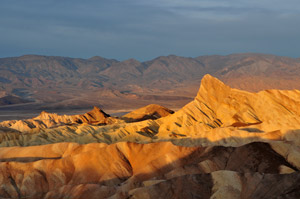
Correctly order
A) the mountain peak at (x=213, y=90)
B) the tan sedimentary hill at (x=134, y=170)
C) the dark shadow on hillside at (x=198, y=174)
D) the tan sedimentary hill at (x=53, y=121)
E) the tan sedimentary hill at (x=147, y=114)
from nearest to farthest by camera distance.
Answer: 1. the dark shadow on hillside at (x=198, y=174)
2. the tan sedimentary hill at (x=134, y=170)
3. the mountain peak at (x=213, y=90)
4. the tan sedimentary hill at (x=53, y=121)
5. the tan sedimentary hill at (x=147, y=114)

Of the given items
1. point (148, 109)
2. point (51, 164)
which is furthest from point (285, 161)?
point (148, 109)

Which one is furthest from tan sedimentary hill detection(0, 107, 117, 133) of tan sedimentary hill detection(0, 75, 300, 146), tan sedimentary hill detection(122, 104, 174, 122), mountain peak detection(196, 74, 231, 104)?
mountain peak detection(196, 74, 231, 104)

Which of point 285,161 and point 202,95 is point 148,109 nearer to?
point 202,95

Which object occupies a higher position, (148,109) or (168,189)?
(168,189)

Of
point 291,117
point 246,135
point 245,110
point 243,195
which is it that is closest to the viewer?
point 243,195

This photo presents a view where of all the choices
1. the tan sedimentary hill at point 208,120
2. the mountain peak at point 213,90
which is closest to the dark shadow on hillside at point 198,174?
the tan sedimentary hill at point 208,120

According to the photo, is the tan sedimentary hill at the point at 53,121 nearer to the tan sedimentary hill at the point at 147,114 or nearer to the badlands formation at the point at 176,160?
the tan sedimentary hill at the point at 147,114

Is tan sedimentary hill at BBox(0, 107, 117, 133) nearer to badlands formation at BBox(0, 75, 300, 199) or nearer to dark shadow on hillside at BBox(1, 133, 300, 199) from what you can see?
badlands formation at BBox(0, 75, 300, 199)

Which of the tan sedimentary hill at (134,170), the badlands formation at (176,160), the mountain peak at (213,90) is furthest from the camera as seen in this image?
the mountain peak at (213,90)

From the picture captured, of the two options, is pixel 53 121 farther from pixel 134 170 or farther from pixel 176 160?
pixel 176 160
